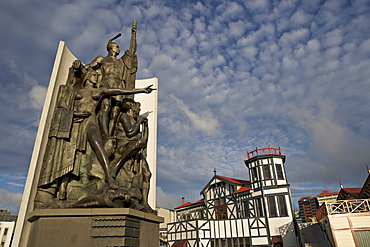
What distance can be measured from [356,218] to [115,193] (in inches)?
611

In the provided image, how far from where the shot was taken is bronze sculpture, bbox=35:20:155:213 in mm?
4445

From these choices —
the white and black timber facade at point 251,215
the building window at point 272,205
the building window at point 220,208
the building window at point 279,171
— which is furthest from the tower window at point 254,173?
the building window at point 220,208

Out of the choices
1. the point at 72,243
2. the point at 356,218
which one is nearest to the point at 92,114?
the point at 72,243

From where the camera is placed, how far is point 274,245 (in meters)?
20.1

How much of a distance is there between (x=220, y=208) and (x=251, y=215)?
144 inches

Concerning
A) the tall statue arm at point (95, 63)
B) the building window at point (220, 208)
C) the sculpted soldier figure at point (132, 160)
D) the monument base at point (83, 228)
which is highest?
the tall statue arm at point (95, 63)

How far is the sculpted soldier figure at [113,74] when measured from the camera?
559 centimetres

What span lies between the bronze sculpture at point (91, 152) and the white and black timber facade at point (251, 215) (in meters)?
17.9

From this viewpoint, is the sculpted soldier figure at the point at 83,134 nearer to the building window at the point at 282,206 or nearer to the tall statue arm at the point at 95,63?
the tall statue arm at the point at 95,63

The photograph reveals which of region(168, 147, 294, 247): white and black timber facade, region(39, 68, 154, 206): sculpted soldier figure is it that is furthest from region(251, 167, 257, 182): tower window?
region(39, 68, 154, 206): sculpted soldier figure

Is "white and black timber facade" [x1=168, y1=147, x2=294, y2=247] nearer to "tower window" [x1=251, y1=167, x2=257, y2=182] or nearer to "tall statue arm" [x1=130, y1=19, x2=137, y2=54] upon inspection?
"tower window" [x1=251, y1=167, x2=257, y2=182]

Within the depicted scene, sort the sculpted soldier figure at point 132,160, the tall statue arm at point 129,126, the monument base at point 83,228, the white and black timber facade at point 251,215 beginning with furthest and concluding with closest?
the white and black timber facade at point 251,215
the tall statue arm at point 129,126
the sculpted soldier figure at point 132,160
the monument base at point 83,228

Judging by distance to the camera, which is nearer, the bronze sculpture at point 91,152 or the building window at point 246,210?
the bronze sculpture at point 91,152

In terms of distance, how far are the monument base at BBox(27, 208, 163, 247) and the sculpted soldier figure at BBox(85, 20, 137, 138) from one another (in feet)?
6.03
